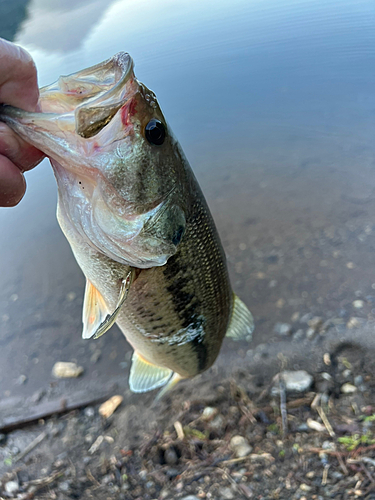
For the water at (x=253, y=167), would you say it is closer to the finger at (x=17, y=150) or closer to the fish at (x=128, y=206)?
the fish at (x=128, y=206)

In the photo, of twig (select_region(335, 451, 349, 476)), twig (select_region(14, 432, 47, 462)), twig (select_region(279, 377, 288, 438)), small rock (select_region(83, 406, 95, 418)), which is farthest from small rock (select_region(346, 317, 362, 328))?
twig (select_region(14, 432, 47, 462))

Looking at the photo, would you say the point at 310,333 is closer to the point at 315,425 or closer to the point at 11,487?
the point at 315,425

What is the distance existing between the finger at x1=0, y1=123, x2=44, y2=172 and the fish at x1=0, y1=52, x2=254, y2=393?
0.10 ft

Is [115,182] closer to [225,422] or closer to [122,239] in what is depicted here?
[122,239]

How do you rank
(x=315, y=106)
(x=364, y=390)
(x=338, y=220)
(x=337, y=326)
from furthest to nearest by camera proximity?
(x=315, y=106)
(x=338, y=220)
(x=337, y=326)
(x=364, y=390)

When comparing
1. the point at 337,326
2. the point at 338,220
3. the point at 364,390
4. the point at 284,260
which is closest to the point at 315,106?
the point at 338,220

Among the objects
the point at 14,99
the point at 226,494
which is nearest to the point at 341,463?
the point at 226,494

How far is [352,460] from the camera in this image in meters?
2.55

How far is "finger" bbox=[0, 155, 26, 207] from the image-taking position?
4.72 feet

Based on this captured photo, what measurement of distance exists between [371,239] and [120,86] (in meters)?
4.35

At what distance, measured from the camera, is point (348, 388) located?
10.1 feet

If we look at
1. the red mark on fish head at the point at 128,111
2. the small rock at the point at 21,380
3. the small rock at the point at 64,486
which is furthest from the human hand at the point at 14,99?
the small rock at the point at 21,380

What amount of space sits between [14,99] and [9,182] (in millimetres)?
314

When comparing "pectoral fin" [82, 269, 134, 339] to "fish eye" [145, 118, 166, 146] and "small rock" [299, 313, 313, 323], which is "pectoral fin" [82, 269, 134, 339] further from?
"small rock" [299, 313, 313, 323]
